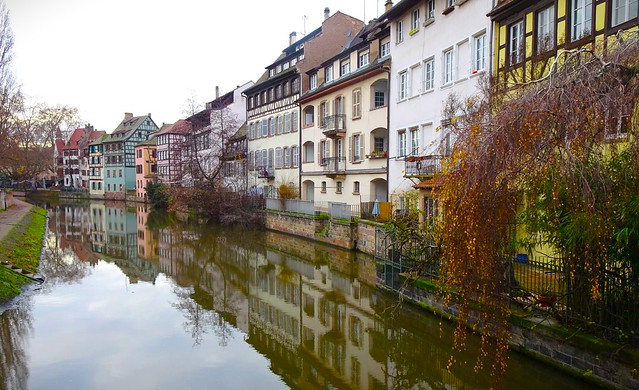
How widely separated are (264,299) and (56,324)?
549 centimetres

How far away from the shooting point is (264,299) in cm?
1460

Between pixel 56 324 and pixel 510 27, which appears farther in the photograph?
pixel 510 27

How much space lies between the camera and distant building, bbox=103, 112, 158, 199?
7212 cm

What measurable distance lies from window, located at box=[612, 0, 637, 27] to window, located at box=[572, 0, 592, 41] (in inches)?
26.5

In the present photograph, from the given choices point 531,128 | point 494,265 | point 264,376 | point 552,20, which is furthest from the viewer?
point 552,20

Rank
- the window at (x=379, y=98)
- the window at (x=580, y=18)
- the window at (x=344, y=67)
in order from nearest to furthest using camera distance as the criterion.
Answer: the window at (x=580, y=18), the window at (x=379, y=98), the window at (x=344, y=67)

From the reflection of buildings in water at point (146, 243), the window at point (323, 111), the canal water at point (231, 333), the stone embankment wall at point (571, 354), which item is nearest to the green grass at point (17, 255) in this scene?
the canal water at point (231, 333)

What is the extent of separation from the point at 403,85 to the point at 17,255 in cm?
1727

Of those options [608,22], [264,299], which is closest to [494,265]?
[608,22]

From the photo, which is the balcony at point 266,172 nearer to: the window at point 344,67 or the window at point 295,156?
the window at point 295,156

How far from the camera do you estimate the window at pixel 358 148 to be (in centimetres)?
2542

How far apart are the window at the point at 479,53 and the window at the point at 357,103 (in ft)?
28.8

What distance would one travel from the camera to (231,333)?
11461 millimetres

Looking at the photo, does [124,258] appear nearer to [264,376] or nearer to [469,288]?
[264,376]
